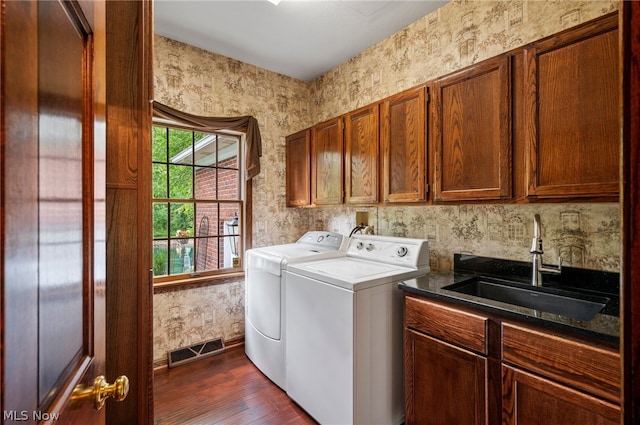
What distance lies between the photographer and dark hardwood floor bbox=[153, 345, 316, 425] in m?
1.93

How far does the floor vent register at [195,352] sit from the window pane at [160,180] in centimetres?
140

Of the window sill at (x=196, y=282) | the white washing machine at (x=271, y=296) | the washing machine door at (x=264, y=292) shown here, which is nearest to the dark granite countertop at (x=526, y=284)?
the white washing machine at (x=271, y=296)

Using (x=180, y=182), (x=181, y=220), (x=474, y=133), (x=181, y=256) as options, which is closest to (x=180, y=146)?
(x=180, y=182)

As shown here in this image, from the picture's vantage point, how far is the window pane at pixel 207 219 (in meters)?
2.80

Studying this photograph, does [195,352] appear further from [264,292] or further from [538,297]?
[538,297]

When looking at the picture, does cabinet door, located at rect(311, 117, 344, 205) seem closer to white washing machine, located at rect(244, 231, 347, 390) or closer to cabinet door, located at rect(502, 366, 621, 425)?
A: white washing machine, located at rect(244, 231, 347, 390)

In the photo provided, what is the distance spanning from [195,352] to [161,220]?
1.24 m

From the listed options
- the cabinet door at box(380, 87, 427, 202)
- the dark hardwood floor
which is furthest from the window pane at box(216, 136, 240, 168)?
the dark hardwood floor

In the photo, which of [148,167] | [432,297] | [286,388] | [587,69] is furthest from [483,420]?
[148,167]

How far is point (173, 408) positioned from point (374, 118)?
2.53m

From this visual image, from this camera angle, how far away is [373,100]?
8.79ft

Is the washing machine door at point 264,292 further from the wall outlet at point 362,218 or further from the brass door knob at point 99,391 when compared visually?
the brass door knob at point 99,391

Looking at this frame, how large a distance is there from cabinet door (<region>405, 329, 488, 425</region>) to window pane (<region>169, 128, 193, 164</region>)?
2.41 meters

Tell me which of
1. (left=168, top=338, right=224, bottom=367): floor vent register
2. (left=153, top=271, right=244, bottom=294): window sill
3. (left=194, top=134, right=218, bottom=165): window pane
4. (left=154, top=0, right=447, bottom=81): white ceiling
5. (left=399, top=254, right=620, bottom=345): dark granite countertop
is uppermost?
(left=154, top=0, right=447, bottom=81): white ceiling
